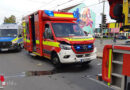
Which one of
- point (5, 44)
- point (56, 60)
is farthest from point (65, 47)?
point (5, 44)

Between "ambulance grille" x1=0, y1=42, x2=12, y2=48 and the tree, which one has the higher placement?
the tree

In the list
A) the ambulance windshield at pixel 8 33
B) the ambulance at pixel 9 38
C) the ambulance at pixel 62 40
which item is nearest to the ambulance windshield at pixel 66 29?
the ambulance at pixel 62 40

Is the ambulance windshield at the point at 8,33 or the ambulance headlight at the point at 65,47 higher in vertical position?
the ambulance windshield at the point at 8,33

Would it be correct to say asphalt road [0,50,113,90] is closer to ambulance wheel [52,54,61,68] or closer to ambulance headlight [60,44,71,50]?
ambulance wheel [52,54,61,68]

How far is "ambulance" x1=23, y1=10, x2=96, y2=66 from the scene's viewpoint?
646 centimetres

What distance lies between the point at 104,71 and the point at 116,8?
5.09 ft

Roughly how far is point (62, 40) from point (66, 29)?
48.7 inches

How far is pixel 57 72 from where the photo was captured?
662cm

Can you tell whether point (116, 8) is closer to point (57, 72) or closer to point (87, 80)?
point (87, 80)

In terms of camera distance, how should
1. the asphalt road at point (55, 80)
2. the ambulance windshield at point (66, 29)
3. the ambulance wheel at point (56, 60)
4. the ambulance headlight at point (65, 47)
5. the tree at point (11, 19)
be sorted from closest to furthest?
the asphalt road at point (55, 80)
the ambulance headlight at point (65, 47)
the ambulance wheel at point (56, 60)
the ambulance windshield at point (66, 29)
the tree at point (11, 19)

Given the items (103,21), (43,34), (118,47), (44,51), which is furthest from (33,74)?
(103,21)

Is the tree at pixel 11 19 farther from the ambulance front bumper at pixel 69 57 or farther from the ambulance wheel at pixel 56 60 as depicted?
the ambulance front bumper at pixel 69 57

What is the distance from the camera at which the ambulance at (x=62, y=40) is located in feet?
21.2

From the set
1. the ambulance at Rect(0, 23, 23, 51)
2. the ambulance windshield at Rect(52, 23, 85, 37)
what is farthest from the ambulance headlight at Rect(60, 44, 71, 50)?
the ambulance at Rect(0, 23, 23, 51)
